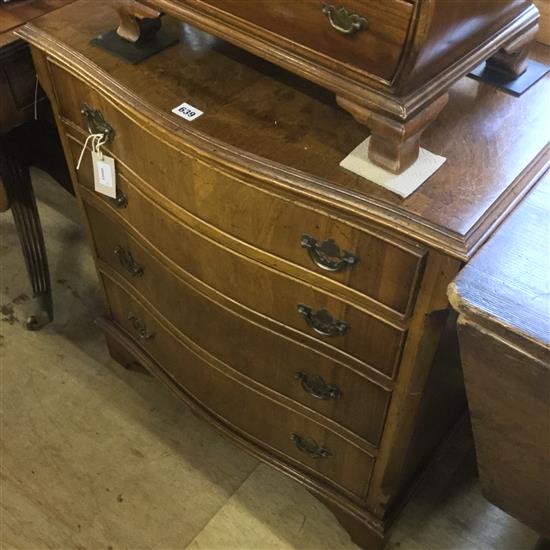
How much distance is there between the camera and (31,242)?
1.88 meters

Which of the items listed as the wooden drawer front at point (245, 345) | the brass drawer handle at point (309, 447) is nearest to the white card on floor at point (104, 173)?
the wooden drawer front at point (245, 345)

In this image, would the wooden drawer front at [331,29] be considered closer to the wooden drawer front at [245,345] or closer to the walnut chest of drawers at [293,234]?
the walnut chest of drawers at [293,234]

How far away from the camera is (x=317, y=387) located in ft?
4.15

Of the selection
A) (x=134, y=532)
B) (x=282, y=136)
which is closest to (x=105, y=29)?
(x=282, y=136)

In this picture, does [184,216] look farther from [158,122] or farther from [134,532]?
[134,532]

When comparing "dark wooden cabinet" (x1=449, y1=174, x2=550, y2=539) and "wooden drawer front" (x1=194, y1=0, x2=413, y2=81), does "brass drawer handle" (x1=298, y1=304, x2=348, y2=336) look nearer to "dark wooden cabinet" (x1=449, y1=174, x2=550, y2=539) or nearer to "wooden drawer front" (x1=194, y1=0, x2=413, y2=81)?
"dark wooden cabinet" (x1=449, y1=174, x2=550, y2=539)

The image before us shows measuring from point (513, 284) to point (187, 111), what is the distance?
1.87 feet

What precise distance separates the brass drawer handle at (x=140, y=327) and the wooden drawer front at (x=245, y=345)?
0.43 feet

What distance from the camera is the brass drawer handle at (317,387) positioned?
1242 mm

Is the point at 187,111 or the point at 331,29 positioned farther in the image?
the point at 187,111

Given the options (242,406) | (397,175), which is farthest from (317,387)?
(397,175)

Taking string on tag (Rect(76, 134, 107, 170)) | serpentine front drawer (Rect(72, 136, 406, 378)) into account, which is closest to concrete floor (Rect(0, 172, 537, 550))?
serpentine front drawer (Rect(72, 136, 406, 378))

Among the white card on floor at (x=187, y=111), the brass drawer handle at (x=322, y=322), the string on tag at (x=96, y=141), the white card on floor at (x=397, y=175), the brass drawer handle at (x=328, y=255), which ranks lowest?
the brass drawer handle at (x=322, y=322)

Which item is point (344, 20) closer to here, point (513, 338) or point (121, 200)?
point (513, 338)
